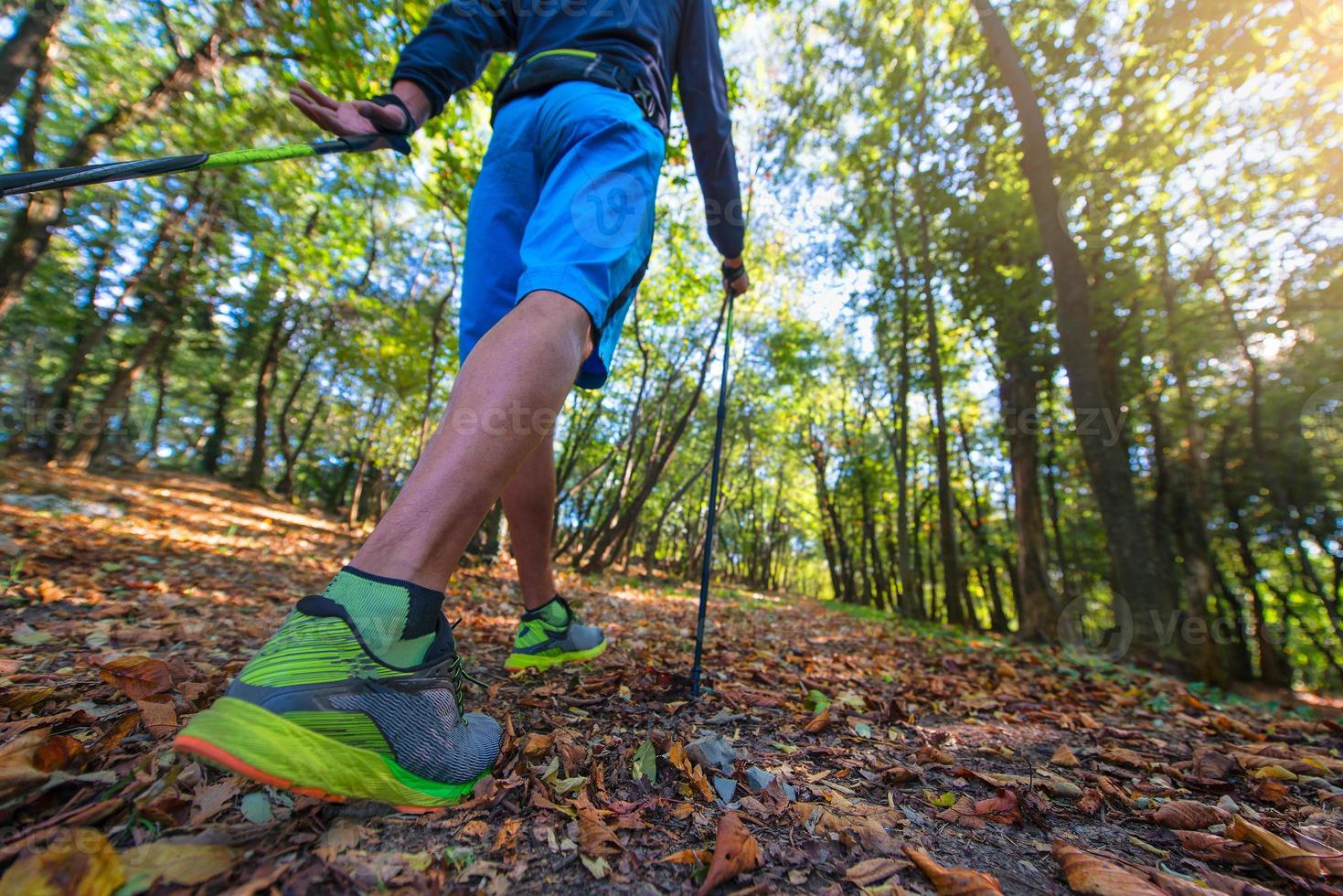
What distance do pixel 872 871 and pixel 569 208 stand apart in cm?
156

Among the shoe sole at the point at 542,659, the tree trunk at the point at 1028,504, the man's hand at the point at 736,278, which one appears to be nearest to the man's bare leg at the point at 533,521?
the shoe sole at the point at 542,659

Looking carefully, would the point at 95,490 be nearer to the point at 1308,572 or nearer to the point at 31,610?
the point at 31,610

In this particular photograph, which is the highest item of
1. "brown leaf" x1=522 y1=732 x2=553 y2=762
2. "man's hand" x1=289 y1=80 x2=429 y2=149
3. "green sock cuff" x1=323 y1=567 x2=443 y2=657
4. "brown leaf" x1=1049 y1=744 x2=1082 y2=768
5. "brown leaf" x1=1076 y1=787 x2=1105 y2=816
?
"man's hand" x1=289 y1=80 x2=429 y2=149

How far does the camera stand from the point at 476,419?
1.08 meters

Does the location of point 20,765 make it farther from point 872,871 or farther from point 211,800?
point 872,871

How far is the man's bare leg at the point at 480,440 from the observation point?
1.00 meters

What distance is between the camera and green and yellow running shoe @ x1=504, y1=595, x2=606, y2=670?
1.96 meters

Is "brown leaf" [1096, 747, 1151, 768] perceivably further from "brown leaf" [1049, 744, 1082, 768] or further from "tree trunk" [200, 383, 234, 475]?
"tree trunk" [200, 383, 234, 475]

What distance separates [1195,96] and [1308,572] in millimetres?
11467

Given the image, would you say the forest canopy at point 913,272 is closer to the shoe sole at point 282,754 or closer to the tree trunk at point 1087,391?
the tree trunk at point 1087,391

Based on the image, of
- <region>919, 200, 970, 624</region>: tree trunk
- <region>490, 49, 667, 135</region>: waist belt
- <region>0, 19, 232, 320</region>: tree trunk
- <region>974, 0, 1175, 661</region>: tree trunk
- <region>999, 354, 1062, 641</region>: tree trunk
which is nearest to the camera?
<region>490, 49, 667, 135</region>: waist belt

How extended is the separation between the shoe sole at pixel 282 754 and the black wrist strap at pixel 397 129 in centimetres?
145

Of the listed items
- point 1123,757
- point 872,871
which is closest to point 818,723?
point 872,871

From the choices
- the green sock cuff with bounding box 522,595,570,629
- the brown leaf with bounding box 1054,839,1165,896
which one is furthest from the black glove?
the brown leaf with bounding box 1054,839,1165,896
